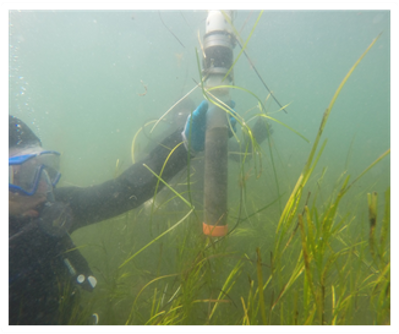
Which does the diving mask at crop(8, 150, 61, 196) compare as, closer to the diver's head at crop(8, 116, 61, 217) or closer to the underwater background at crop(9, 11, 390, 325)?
the diver's head at crop(8, 116, 61, 217)

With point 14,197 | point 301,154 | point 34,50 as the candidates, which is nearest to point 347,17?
point 301,154

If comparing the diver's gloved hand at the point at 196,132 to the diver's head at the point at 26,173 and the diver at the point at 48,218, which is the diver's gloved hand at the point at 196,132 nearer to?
the diver at the point at 48,218

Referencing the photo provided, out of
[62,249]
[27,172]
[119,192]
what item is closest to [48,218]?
[62,249]

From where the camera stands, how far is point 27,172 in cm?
188

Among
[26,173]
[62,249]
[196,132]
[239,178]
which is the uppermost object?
[196,132]

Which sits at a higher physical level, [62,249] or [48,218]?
[48,218]

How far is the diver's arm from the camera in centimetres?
226

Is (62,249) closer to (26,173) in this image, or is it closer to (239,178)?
(26,173)

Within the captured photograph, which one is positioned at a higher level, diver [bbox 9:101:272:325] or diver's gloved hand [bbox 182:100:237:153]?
diver's gloved hand [bbox 182:100:237:153]

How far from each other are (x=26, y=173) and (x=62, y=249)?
0.85 m

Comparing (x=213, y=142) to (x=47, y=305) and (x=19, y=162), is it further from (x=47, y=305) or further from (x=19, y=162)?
(x=47, y=305)

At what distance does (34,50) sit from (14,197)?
71.6 feet

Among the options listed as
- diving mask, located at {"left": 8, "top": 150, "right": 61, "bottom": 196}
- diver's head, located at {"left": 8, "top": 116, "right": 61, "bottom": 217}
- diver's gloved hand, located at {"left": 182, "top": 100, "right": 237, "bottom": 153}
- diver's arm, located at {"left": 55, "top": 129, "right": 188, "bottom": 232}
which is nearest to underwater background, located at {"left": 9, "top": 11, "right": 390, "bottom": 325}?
diver's arm, located at {"left": 55, "top": 129, "right": 188, "bottom": 232}

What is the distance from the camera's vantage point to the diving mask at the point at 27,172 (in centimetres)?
182
